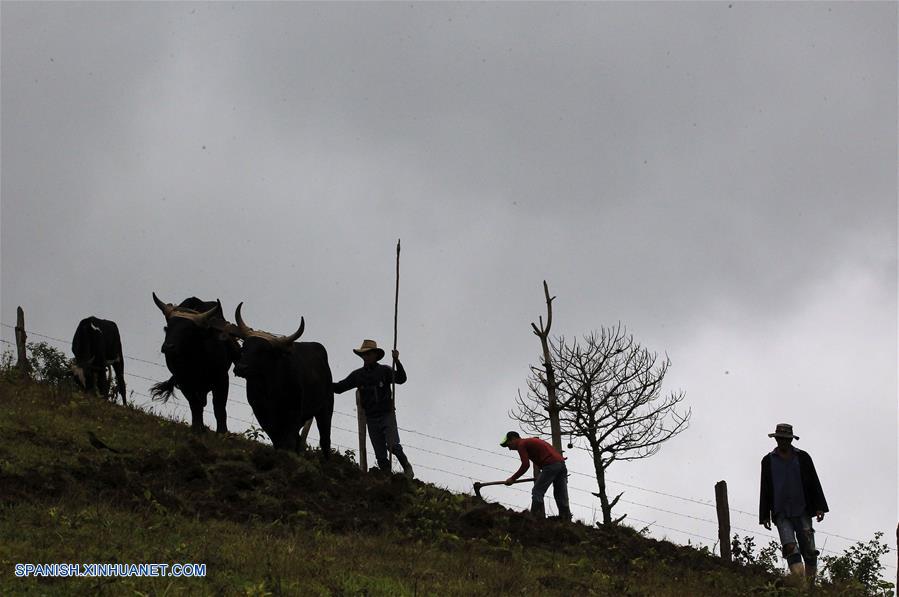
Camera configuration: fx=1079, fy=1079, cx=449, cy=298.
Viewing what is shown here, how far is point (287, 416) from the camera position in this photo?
637 inches

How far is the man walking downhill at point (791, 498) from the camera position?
13.1 meters

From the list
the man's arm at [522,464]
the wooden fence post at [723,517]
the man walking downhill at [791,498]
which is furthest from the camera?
the wooden fence post at [723,517]

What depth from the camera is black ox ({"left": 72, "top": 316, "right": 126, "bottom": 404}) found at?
22.4 m

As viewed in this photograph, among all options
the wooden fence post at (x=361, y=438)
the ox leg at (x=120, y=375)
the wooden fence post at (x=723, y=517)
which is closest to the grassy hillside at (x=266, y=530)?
the wooden fence post at (x=723, y=517)

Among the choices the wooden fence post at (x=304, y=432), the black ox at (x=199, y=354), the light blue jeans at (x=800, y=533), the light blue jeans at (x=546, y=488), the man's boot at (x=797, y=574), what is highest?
the black ox at (x=199, y=354)

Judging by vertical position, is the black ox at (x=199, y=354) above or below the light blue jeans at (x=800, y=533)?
above

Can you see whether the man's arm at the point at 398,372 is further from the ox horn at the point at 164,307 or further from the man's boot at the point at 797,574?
the man's boot at the point at 797,574

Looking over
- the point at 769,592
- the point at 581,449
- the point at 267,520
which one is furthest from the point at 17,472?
the point at 581,449

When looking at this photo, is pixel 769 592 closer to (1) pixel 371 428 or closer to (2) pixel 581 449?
(1) pixel 371 428

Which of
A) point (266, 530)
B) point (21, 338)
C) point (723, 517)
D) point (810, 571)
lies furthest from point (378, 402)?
point (21, 338)

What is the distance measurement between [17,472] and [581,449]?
1862 cm

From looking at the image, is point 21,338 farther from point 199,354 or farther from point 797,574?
point 797,574

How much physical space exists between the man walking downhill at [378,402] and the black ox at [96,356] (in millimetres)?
7794

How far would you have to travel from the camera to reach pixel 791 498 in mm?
13164
